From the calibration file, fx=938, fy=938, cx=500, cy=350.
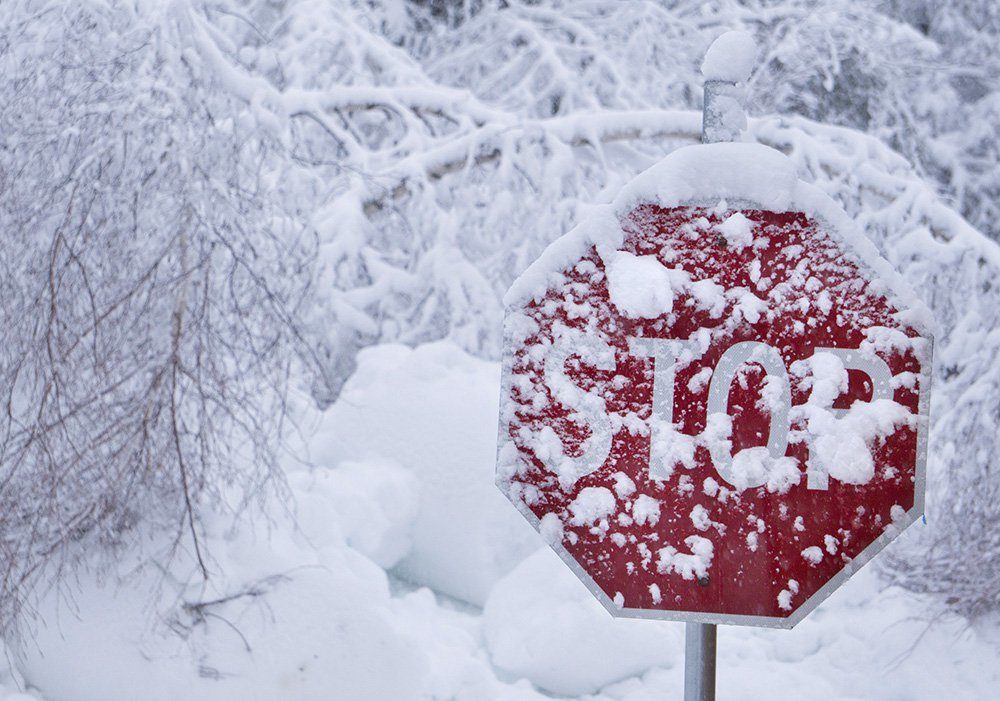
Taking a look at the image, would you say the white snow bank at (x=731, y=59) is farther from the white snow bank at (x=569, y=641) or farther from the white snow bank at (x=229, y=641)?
the white snow bank at (x=569, y=641)

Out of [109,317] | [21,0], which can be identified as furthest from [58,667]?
[21,0]

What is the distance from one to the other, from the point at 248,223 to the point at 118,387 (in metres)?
0.61

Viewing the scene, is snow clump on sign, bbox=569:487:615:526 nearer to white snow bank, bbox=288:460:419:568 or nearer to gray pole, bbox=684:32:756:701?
gray pole, bbox=684:32:756:701

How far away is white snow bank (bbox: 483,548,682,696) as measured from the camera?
3.22 meters

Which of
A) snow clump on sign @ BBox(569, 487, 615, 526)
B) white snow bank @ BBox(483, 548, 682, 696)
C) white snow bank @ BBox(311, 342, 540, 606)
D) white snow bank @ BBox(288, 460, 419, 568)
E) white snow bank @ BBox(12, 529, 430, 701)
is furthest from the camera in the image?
white snow bank @ BBox(311, 342, 540, 606)

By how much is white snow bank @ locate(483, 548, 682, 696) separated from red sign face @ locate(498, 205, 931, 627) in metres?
1.87

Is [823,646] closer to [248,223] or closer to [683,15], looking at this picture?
[248,223]

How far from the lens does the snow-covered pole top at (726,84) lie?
59.9 inches

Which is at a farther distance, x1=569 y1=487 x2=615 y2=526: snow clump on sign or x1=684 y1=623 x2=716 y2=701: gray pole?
x1=569 y1=487 x2=615 y2=526: snow clump on sign

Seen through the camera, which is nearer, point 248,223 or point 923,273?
point 248,223

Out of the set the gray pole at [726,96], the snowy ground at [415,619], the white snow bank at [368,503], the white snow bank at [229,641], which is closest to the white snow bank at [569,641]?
the snowy ground at [415,619]

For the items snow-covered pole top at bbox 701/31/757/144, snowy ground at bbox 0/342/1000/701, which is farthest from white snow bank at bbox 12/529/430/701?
snow-covered pole top at bbox 701/31/757/144

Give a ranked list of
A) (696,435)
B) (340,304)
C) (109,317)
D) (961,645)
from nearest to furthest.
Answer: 1. (696,435)
2. (109,317)
3. (961,645)
4. (340,304)

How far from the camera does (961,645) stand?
3.46 metres
